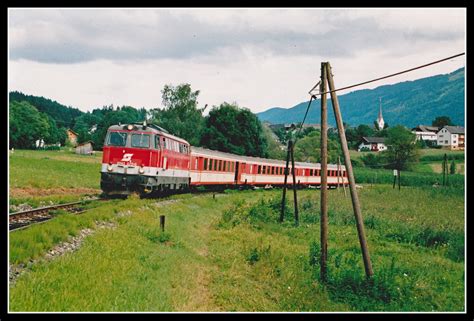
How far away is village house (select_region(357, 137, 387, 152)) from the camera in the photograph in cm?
5756

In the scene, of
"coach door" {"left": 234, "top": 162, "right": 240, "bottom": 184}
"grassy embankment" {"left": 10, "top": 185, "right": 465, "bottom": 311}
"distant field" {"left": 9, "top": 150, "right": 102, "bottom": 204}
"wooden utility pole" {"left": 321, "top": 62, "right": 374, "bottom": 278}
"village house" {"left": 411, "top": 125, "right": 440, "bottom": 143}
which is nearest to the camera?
Result: "grassy embankment" {"left": 10, "top": 185, "right": 465, "bottom": 311}

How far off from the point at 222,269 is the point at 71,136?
215 ft

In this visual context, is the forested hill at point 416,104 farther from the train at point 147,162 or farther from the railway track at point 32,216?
the railway track at point 32,216

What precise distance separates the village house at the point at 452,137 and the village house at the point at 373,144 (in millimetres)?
9484

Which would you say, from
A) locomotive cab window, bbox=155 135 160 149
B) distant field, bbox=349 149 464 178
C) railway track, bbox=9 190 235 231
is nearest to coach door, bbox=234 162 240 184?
locomotive cab window, bbox=155 135 160 149

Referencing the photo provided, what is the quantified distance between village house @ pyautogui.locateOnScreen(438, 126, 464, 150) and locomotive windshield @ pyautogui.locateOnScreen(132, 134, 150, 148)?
2056 centimetres

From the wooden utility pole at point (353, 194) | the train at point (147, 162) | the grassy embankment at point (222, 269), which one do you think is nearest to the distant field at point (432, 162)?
A: the train at point (147, 162)

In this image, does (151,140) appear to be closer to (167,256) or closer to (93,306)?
(167,256)

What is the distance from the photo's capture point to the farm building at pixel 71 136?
6949cm

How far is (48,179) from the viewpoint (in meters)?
29.5

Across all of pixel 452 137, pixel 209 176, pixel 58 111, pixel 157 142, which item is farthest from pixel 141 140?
pixel 58 111

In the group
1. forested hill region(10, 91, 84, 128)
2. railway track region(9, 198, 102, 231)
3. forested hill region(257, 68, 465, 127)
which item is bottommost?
railway track region(9, 198, 102, 231)

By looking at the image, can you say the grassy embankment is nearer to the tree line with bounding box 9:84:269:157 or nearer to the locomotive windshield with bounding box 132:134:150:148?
the locomotive windshield with bounding box 132:134:150:148

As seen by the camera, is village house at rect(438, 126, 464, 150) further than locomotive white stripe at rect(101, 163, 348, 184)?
Yes
